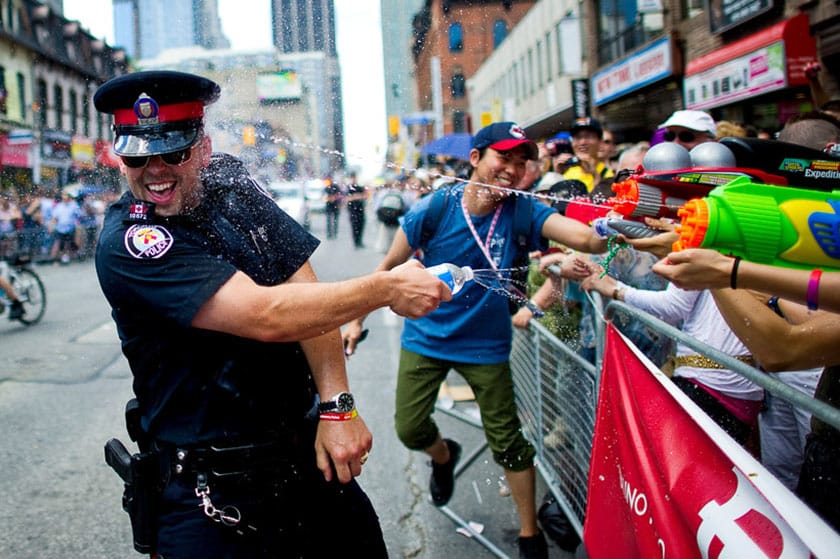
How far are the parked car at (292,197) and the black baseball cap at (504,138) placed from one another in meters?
0.81

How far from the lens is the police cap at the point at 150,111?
1.95 m

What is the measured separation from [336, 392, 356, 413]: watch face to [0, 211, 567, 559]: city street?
3.59 ft

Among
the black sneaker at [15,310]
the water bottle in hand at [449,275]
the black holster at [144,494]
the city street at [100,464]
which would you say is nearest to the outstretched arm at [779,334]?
the water bottle in hand at [449,275]

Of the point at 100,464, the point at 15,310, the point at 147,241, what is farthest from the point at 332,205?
the point at 15,310

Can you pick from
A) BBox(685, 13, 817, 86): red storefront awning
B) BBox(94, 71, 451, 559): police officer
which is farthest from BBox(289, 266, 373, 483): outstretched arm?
BBox(685, 13, 817, 86): red storefront awning

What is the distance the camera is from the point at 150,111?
195 cm

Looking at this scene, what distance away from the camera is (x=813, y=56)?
10.0 meters

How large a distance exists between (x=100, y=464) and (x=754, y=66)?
32.9 ft

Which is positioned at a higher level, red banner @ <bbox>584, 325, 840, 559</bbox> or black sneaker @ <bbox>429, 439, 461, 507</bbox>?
red banner @ <bbox>584, 325, 840, 559</bbox>

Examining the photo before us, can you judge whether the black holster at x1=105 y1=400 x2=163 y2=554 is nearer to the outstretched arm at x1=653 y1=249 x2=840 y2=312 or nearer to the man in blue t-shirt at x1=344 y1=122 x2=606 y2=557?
the outstretched arm at x1=653 y1=249 x2=840 y2=312

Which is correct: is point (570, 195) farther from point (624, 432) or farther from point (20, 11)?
point (20, 11)

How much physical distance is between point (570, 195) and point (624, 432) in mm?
1833

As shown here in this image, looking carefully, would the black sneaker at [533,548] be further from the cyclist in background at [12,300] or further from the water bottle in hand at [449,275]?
the cyclist in background at [12,300]

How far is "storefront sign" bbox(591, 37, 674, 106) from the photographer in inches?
576
